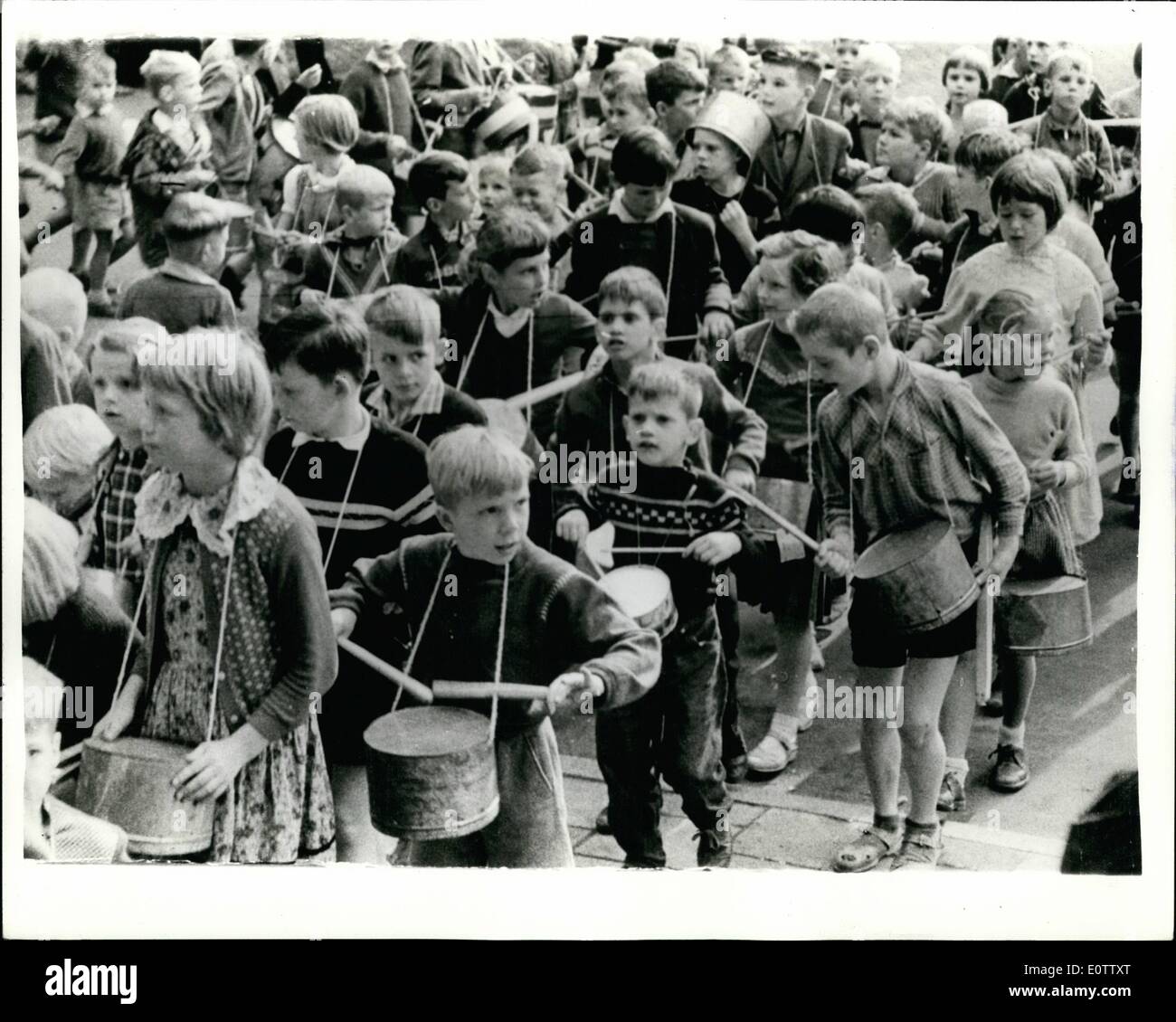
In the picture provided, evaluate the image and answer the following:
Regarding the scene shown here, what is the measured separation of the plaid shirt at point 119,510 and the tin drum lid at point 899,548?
4.81 feet

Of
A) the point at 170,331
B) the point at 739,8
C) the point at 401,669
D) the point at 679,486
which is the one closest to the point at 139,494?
the point at 170,331

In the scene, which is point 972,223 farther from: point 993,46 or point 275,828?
point 275,828

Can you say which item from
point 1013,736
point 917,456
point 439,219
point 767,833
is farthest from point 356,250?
point 1013,736

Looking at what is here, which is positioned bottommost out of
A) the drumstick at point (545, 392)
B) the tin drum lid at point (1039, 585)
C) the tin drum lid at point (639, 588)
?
the tin drum lid at point (1039, 585)

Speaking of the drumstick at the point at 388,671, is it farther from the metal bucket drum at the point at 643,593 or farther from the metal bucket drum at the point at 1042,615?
the metal bucket drum at the point at 1042,615

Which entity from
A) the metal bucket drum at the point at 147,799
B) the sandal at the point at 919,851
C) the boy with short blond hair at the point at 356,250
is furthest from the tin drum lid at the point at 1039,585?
the metal bucket drum at the point at 147,799

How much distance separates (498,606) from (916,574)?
0.84m

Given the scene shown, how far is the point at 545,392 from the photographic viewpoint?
304 centimetres

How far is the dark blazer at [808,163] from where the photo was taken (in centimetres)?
305

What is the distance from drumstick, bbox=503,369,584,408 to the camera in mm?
3041

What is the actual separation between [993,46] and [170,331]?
1.77 meters

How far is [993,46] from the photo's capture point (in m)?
3.07

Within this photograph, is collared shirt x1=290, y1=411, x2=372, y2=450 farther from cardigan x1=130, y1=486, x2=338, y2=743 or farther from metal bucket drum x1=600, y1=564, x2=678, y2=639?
metal bucket drum x1=600, y1=564, x2=678, y2=639

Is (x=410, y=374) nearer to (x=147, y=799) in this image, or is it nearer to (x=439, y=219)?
(x=439, y=219)
